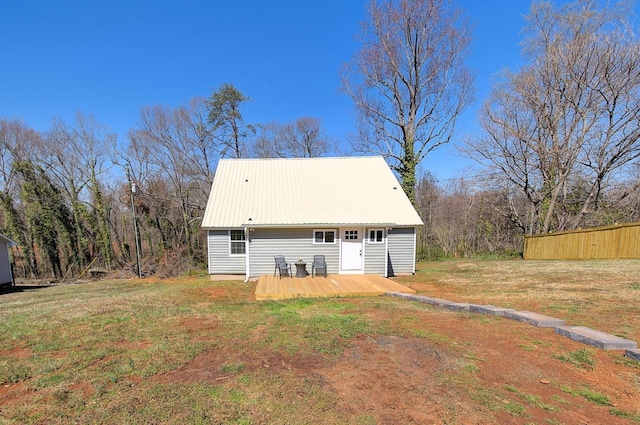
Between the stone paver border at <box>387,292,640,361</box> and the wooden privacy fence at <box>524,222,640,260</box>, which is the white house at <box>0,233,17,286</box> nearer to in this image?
the stone paver border at <box>387,292,640,361</box>

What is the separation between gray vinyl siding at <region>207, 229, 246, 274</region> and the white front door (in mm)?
4033

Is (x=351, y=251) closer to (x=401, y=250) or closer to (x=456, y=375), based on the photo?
(x=401, y=250)

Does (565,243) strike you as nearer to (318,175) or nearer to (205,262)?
(318,175)

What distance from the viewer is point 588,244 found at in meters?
12.3

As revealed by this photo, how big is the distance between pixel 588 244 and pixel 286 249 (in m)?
13.4

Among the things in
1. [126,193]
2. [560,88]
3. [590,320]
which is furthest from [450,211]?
[126,193]

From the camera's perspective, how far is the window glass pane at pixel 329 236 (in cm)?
1070

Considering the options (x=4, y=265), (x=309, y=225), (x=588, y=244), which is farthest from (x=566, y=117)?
(x=4, y=265)

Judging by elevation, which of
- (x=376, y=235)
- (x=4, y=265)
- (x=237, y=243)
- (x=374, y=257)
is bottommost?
(x=4, y=265)

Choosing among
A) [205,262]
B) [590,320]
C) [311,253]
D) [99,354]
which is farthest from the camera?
[205,262]

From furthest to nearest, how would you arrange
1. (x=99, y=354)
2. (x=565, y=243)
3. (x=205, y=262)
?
(x=205, y=262), (x=565, y=243), (x=99, y=354)

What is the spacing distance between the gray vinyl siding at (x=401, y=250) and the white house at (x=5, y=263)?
A: 20087mm

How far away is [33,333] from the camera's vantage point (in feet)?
16.2

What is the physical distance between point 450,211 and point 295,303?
1586 cm
